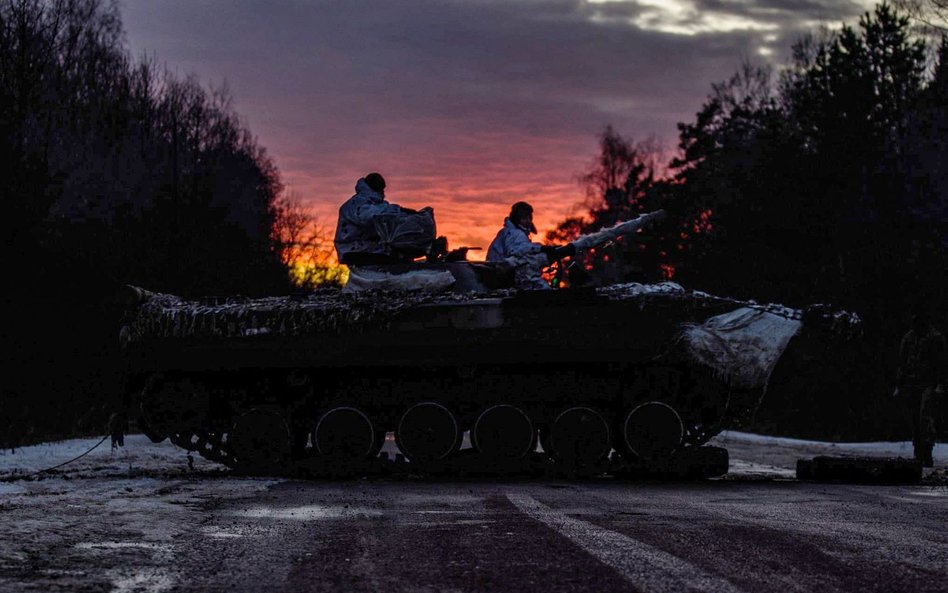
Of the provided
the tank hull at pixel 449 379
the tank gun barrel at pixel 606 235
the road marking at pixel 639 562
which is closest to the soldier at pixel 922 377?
the tank hull at pixel 449 379

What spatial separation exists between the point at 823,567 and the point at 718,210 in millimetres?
37441

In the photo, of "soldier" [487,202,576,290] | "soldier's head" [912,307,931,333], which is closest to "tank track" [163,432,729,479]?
"soldier" [487,202,576,290]

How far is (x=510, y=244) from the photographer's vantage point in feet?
54.3

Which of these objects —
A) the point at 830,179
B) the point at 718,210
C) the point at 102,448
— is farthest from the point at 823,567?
the point at 718,210

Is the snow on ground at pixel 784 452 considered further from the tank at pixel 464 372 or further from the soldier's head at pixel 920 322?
the soldier's head at pixel 920 322

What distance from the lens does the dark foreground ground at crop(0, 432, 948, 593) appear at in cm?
597

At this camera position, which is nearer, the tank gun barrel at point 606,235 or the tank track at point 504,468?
the tank track at point 504,468

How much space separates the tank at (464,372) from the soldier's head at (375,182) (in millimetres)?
1231

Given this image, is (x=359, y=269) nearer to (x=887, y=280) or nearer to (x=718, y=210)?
(x=887, y=280)

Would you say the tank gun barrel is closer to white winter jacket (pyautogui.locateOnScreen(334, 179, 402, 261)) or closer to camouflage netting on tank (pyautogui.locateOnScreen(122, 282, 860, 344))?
camouflage netting on tank (pyautogui.locateOnScreen(122, 282, 860, 344))

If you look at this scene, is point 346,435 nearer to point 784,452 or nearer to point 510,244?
point 510,244

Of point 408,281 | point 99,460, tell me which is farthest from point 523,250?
point 99,460

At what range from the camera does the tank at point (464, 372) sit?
14914mm

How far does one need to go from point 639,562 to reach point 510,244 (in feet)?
33.8
